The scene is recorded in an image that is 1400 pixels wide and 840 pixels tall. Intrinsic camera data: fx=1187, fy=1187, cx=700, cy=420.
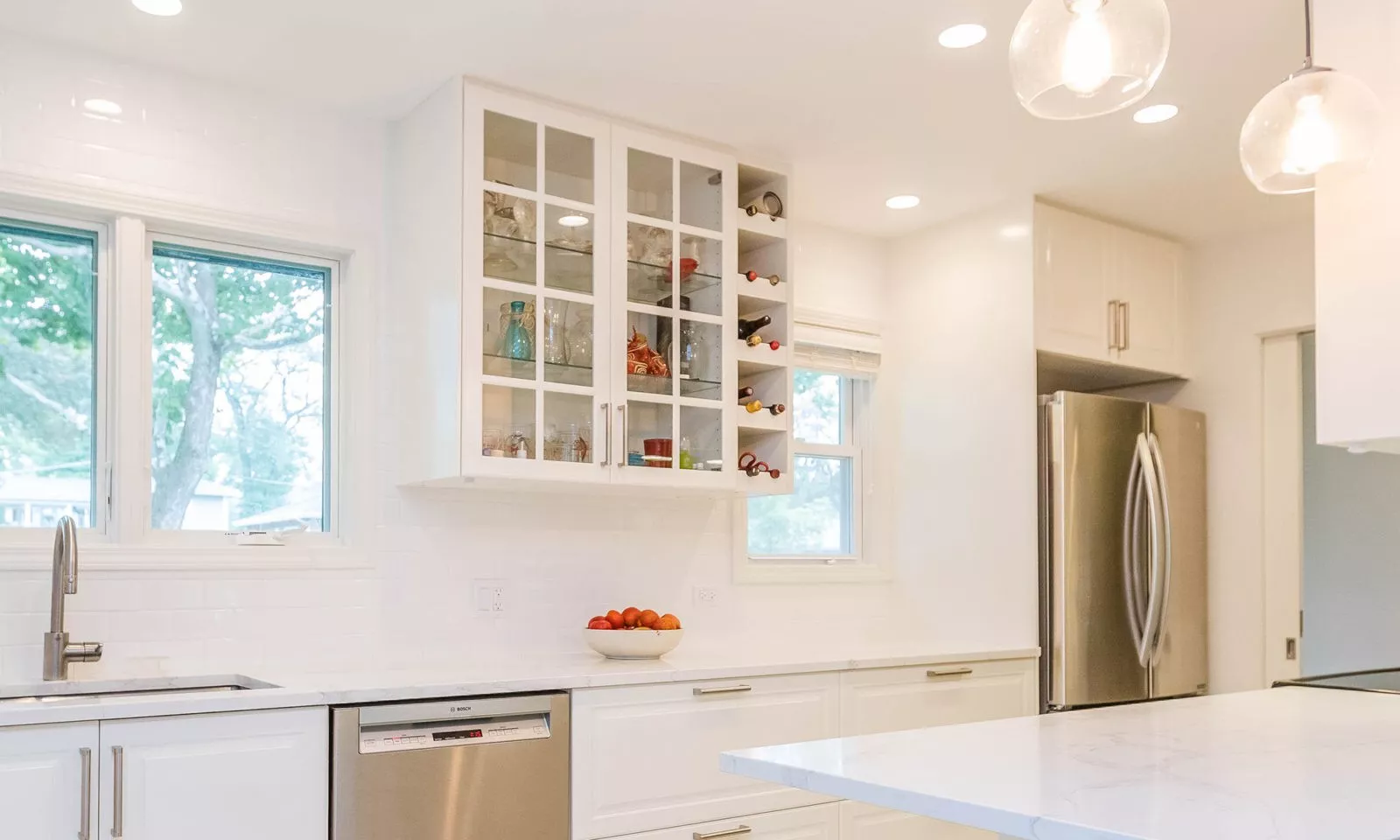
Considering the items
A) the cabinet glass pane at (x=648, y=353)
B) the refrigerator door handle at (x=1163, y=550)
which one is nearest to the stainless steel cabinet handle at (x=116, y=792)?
the cabinet glass pane at (x=648, y=353)

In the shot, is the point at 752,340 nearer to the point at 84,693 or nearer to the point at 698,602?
the point at 698,602

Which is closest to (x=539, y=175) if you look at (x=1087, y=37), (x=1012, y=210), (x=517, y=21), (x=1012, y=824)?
(x=517, y=21)

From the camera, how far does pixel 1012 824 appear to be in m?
1.40

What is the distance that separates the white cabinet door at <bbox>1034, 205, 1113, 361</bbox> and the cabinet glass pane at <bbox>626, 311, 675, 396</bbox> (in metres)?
1.42

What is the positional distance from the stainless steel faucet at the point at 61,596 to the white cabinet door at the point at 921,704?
2074mm

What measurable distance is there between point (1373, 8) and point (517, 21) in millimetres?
1847

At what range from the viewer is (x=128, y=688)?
2.77 metres

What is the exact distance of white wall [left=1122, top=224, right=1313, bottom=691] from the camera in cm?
446

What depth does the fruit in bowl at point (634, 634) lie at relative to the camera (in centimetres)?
339

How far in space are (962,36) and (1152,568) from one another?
2.22 m

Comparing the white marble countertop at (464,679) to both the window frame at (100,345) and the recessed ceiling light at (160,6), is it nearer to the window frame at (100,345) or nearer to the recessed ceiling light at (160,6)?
the window frame at (100,345)

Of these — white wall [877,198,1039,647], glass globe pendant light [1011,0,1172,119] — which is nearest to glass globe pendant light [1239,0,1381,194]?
glass globe pendant light [1011,0,1172,119]

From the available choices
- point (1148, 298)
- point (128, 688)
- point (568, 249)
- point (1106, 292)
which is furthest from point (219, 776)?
point (1148, 298)

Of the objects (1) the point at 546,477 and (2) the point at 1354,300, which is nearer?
(2) the point at 1354,300
